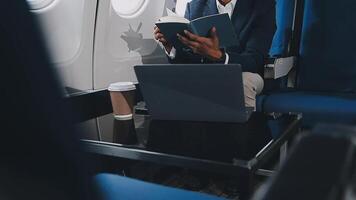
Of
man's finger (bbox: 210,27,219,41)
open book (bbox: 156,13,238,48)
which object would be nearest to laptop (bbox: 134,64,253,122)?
open book (bbox: 156,13,238,48)

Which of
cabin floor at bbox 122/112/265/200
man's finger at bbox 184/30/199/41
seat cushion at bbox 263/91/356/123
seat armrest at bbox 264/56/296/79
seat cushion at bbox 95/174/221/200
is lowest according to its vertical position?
cabin floor at bbox 122/112/265/200

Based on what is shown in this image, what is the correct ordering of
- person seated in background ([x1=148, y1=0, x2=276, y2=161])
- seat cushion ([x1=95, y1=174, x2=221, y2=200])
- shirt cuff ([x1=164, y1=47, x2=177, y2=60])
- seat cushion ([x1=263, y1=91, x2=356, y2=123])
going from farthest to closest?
1. seat cushion ([x1=263, y1=91, x2=356, y2=123])
2. shirt cuff ([x1=164, y1=47, x2=177, y2=60])
3. person seated in background ([x1=148, y1=0, x2=276, y2=161])
4. seat cushion ([x1=95, y1=174, x2=221, y2=200])

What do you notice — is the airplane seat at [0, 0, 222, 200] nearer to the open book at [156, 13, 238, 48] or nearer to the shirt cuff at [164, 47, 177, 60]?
the open book at [156, 13, 238, 48]

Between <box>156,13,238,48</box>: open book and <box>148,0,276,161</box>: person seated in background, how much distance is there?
20 millimetres

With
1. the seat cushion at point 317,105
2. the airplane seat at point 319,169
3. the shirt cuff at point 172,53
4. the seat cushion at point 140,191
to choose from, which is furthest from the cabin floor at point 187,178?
the airplane seat at point 319,169

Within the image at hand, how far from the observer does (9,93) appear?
0.86 feet

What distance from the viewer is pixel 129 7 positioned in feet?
6.98

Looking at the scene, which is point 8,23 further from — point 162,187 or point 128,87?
point 128,87

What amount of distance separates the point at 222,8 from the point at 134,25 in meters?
0.61

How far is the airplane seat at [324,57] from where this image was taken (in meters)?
1.77

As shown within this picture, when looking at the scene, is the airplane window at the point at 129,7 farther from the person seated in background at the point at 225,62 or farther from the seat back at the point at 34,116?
the seat back at the point at 34,116

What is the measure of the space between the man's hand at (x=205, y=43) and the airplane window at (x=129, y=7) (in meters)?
0.93

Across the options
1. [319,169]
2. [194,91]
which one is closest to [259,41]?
[194,91]

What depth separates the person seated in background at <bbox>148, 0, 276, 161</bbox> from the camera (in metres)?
0.86
